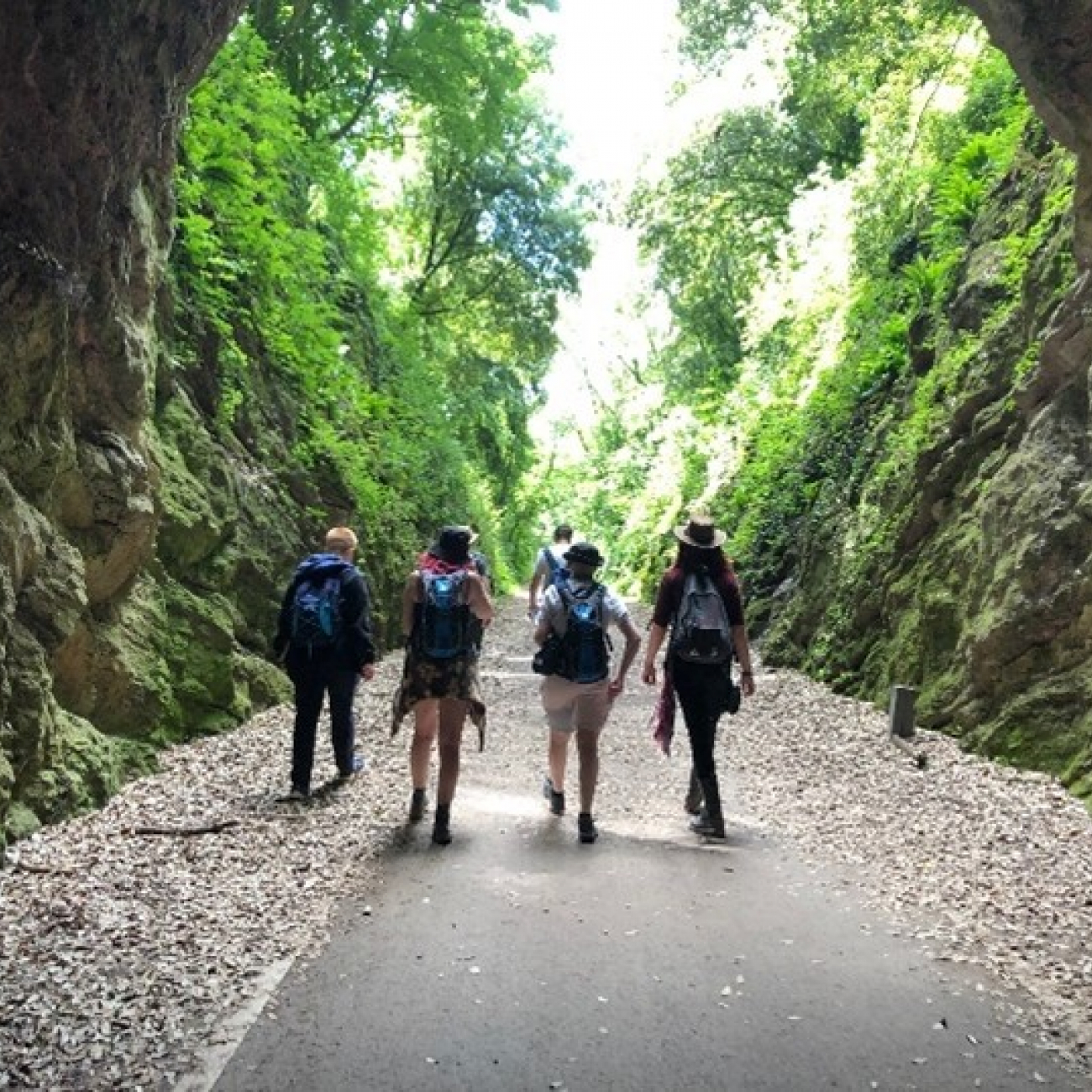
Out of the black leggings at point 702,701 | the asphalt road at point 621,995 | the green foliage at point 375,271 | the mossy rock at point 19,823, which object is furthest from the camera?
the green foliage at point 375,271

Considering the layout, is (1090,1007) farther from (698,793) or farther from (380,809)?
(380,809)

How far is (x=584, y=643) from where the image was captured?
7016 millimetres

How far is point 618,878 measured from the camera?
605 cm

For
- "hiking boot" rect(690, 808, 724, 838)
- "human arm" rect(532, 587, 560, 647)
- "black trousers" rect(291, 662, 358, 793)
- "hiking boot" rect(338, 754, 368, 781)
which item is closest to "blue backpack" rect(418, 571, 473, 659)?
"human arm" rect(532, 587, 560, 647)

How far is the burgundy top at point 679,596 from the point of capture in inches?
290

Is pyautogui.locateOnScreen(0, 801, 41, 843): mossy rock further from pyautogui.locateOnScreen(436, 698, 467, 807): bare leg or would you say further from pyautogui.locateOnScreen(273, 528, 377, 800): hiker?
pyautogui.locateOnScreen(436, 698, 467, 807): bare leg

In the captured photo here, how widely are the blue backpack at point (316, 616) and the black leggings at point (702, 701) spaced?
235 cm

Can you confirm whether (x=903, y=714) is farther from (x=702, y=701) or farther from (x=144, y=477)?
(x=144, y=477)

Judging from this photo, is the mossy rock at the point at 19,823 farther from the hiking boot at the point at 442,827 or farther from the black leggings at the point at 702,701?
the black leggings at the point at 702,701

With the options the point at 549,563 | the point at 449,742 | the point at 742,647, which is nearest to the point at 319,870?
the point at 449,742

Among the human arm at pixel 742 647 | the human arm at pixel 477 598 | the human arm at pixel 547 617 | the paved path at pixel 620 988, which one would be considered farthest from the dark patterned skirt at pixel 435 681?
the human arm at pixel 742 647

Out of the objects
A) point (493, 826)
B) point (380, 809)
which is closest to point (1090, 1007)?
point (493, 826)

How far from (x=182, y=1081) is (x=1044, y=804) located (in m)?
5.67

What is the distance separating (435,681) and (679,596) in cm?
176
